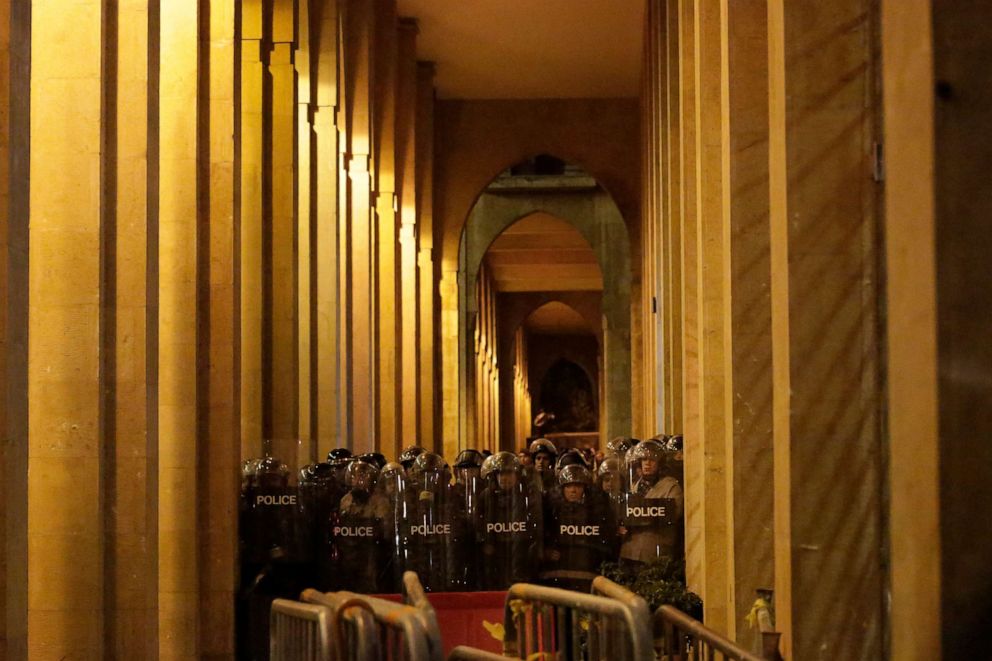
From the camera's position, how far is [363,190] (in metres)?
24.0

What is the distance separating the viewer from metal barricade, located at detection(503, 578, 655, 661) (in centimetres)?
623

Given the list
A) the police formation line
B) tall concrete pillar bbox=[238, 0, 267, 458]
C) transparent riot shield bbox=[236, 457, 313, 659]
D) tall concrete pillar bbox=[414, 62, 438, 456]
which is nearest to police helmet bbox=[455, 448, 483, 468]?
the police formation line

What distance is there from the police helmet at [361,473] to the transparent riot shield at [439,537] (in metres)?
0.41

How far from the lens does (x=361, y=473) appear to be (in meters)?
14.4

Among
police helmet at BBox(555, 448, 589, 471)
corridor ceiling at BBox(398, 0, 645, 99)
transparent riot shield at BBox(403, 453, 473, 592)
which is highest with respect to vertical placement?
corridor ceiling at BBox(398, 0, 645, 99)

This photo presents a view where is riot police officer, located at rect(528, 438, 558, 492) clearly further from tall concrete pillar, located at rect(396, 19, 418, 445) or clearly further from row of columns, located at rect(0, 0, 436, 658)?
tall concrete pillar, located at rect(396, 19, 418, 445)

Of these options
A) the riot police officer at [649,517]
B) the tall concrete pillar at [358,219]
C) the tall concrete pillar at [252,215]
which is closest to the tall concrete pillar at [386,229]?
the tall concrete pillar at [358,219]

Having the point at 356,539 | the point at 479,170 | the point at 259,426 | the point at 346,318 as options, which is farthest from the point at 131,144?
the point at 479,170

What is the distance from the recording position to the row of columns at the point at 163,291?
10859 millimetres

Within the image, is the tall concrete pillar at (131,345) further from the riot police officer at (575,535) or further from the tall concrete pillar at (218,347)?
the riot police officer at (575,535)

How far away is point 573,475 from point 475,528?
3.11ft

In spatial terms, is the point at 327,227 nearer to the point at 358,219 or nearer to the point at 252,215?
the point at 358,219

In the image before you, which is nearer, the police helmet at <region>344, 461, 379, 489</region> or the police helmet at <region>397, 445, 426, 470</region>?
the police helmet at <region>344, 461, 379, 489</region>

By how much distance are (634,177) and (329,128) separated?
42.6ft
